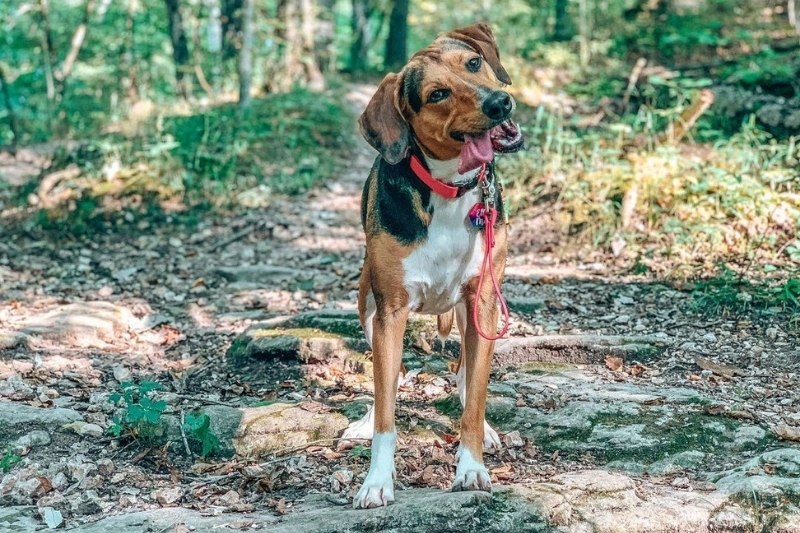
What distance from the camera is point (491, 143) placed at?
12.7 ft

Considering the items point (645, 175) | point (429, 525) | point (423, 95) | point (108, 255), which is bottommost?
point (108, 255)

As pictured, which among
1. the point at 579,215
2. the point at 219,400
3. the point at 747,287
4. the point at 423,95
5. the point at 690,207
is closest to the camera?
the point at 423,95

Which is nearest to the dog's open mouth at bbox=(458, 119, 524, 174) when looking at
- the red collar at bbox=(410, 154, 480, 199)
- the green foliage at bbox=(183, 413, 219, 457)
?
the red collar at bbox=(410, 154, 480, 199)

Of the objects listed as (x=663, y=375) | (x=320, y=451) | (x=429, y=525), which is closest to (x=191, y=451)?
(x=320, y=451)

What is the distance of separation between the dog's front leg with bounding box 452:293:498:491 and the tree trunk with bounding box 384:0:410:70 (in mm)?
17417

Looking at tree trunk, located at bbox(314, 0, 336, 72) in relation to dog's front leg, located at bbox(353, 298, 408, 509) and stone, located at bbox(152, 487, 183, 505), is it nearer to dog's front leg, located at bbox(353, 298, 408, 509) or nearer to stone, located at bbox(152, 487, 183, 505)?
dog's front leg, located at bbox(353, 298, 408, 509)

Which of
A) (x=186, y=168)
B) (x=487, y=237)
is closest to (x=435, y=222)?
(x=487, y=237)

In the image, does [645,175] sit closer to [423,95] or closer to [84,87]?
[423,95]

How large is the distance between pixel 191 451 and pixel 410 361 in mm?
1677

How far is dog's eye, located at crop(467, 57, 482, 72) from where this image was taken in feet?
13.3

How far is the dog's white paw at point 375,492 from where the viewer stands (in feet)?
12.6

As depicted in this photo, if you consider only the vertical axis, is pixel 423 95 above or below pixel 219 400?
above

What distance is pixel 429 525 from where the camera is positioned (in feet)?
11.8

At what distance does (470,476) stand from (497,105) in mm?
1593
